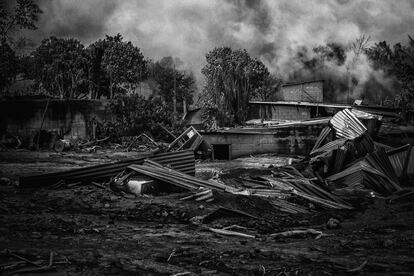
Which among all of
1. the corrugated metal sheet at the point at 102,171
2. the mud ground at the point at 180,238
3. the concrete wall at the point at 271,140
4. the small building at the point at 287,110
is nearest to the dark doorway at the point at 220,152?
the concrete wall at the point at 271,140

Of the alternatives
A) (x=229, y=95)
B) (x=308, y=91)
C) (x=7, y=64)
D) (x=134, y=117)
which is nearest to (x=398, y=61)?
(x=308, y=91)

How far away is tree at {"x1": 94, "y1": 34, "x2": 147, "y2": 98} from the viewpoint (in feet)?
122

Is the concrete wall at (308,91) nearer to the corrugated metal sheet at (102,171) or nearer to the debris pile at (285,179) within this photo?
the debris pile at (285,179)

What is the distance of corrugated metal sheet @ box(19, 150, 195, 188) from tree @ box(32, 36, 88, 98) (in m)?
26.6

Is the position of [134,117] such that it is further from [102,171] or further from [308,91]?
[102,171]

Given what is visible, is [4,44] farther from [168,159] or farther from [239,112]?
[168,159]

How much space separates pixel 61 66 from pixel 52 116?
16.9 meters

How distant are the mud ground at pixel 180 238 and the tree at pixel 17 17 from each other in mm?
17684

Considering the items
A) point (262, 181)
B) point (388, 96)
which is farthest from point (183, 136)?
point (388, 96)

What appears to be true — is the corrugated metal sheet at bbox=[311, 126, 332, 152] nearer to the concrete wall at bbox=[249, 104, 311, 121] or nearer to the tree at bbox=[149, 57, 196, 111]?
the concrete wall at bbox=[249, 104, 311, 121]

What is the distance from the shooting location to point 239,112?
21.6 m

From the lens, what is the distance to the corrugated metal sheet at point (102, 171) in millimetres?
8414

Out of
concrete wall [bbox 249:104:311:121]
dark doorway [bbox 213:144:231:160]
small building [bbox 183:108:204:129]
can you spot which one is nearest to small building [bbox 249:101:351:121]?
concrete wall [bbox 249:104:311:121]

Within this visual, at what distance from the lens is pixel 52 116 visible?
1991 centimetres
